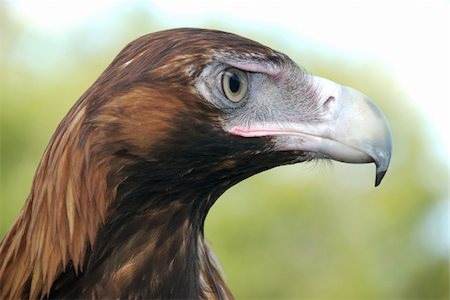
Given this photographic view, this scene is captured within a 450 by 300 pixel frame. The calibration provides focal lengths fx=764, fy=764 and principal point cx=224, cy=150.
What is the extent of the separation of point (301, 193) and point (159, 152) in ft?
26.7

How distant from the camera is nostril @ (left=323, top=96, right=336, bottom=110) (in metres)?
1.96

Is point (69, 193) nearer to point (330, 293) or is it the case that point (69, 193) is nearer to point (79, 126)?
point (79, 126)

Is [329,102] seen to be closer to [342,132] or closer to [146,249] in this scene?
[342,132]

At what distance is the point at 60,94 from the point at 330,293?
4154 millimetres

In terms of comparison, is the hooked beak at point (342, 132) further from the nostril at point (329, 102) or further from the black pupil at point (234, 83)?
the black pupil at point (234, 83)

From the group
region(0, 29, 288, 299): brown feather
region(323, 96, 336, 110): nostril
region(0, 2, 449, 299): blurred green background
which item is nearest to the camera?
region(0, 29, 288, 299): brown feather

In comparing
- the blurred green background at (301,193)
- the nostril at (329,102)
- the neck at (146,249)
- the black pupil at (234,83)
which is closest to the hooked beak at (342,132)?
the nostril at (329,102)

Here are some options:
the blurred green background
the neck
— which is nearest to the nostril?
the neck

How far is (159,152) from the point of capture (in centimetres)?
189

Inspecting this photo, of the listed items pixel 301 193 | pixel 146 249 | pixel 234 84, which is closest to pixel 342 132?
pixel 234 84

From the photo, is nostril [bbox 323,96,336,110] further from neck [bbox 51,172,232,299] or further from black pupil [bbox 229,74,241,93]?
neck [bbox 51,172,232,299]

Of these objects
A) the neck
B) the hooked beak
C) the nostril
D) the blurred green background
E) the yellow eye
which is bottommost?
the blurred green background

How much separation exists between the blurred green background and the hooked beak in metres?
6.61

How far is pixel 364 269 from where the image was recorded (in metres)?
9.82
